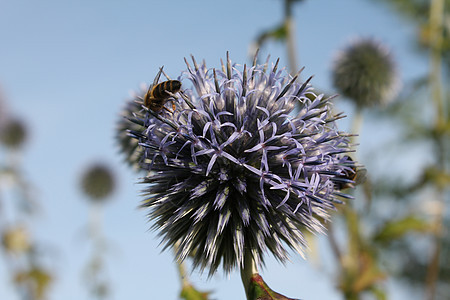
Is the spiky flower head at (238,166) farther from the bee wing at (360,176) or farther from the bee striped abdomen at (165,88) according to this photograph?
the bee wing at (360,176)

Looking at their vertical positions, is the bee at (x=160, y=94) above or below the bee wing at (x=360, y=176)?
above

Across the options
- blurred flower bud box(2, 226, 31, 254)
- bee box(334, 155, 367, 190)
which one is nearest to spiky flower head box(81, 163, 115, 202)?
blurred flower bud box(2, 226, 31, 254)

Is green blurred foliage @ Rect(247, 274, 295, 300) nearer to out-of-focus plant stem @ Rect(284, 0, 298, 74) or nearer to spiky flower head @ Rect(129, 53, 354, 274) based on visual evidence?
spiky flower head @ Rect(129, 53, 354, 274)

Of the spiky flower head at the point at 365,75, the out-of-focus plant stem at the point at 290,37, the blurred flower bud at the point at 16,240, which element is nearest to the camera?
the out-of-focus plant stem at the point at 290,37

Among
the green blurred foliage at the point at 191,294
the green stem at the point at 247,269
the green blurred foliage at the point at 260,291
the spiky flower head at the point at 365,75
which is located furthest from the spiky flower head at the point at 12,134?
the green blurred foliage at the point at 260,291

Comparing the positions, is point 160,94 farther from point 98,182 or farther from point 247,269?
point 98,182
